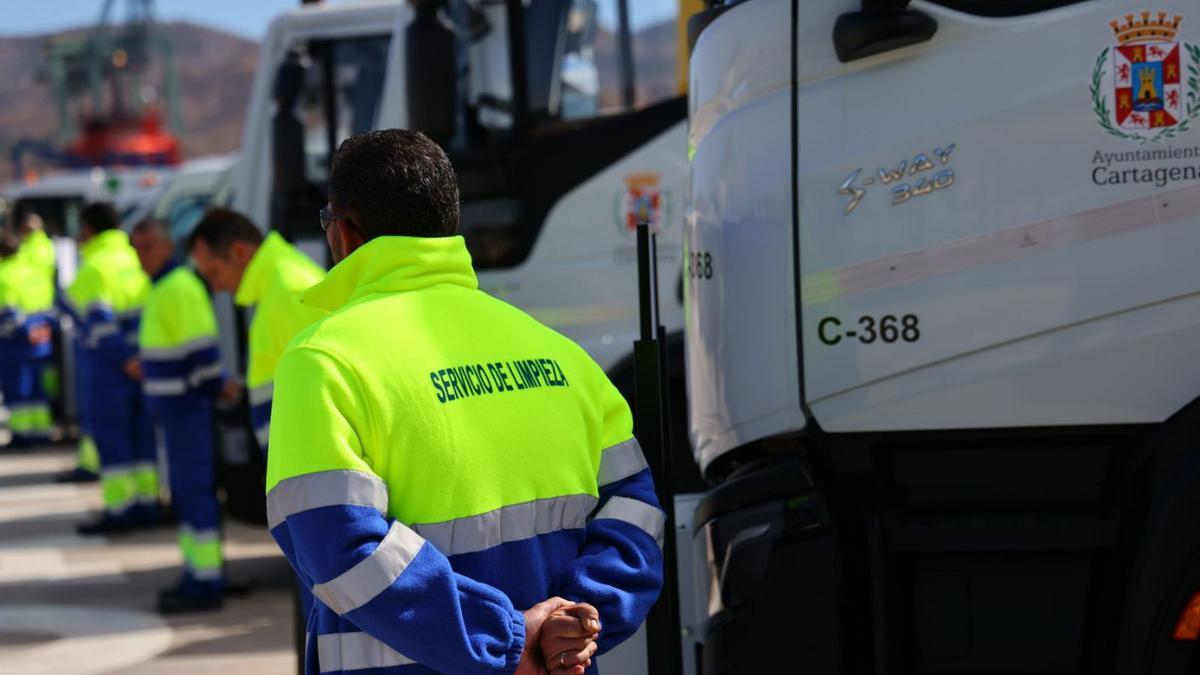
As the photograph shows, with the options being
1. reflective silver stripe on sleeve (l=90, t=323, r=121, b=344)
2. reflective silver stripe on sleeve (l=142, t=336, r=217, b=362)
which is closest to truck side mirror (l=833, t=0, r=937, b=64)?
reflective silver stripe on sleeve (l=142, t=336, r=217, b=362)

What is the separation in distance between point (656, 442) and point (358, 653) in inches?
47.6

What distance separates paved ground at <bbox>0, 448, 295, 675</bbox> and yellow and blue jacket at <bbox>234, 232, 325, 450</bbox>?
155 centimetres

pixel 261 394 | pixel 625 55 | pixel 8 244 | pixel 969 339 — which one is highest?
pixel 625 55

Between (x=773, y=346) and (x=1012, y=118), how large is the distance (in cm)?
71

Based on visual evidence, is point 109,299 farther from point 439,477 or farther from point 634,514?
point 439,477

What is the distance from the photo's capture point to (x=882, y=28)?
12.2 ft

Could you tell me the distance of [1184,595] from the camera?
348cm

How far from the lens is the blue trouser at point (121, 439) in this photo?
1049 centimetres

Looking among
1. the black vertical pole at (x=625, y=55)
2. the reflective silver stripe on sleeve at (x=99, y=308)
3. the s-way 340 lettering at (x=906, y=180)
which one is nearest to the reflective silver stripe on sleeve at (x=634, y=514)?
the s-way 340 lettering at (x=906, y=180)

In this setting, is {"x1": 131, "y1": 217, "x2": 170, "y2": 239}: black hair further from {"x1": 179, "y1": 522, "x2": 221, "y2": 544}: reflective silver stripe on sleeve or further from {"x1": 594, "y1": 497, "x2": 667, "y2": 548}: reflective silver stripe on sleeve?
{"x1": 594, "y1": 497, "x2": 667, "y2": 548}: reflective silver stripe on sleeve

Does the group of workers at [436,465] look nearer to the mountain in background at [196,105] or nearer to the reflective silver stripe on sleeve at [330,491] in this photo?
the reflective silver stripe on sleeve at [330,491]

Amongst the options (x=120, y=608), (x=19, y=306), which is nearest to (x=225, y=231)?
(x=120, y=608)

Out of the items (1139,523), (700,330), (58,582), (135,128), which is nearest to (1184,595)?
(1139,523)

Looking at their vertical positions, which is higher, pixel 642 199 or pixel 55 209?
pixel 642 199
